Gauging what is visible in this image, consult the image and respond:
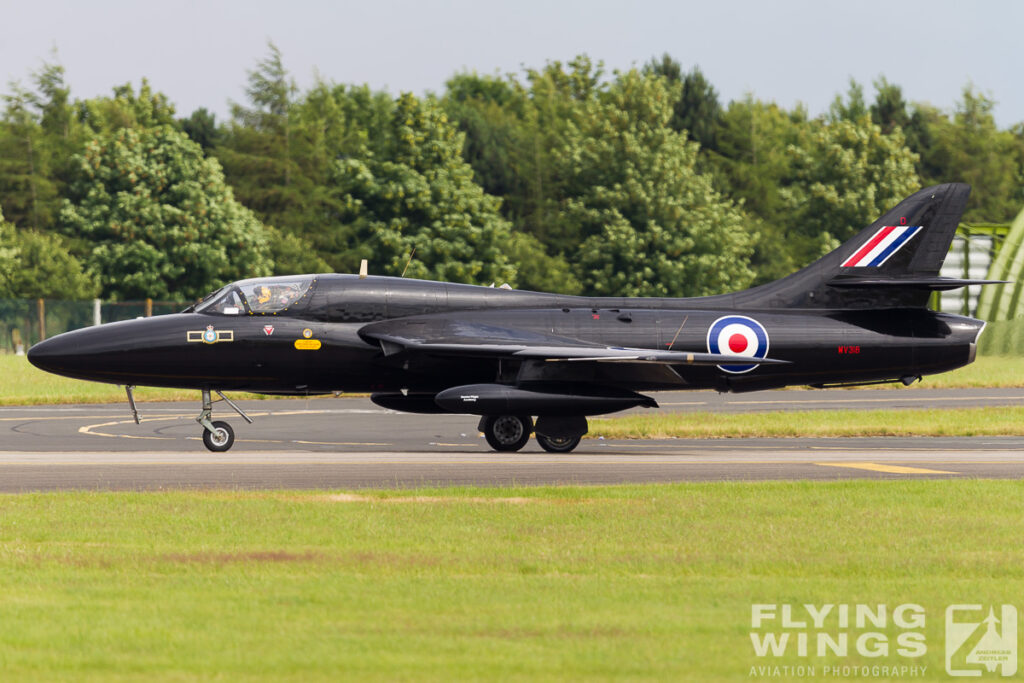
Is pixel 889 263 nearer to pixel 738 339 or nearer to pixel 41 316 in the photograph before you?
pixel 738 339

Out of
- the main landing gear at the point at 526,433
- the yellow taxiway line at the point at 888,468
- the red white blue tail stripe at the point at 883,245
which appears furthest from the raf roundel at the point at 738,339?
the yellow taxiway line at the point at 888,468

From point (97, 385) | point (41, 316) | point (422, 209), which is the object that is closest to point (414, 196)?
point (422, 209)

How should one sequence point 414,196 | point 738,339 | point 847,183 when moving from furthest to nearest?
point 847,183, point 414,196, point 738,339

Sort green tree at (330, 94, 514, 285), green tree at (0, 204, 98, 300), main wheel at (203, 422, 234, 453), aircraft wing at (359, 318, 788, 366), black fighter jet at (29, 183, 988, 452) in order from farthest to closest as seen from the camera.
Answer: green tree at (0, 204, 98, 300) → green tree at (330, 94, 514, 285) → main wheel at (203, 422, 234, 453) → black fighter jet at (29, 183, 988, 452) → aircraft wing at (359, 318, 788, 366)

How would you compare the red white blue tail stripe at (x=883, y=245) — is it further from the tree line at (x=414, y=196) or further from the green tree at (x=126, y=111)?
the green tree at (x=126, y=111)

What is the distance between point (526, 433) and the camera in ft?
77.1

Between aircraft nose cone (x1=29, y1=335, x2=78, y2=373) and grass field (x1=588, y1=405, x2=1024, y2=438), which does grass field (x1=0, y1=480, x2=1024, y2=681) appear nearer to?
aircraft nose cone (x1=29, y1=335, x2=78, y2=373)

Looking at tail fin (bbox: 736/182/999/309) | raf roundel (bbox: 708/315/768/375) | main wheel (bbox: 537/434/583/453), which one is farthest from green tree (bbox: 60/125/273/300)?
raf roundel (bbox: 708/315/768/375)

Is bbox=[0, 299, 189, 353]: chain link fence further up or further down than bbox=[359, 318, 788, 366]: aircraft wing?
further up

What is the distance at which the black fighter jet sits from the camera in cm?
2253

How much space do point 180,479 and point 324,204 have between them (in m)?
71.7

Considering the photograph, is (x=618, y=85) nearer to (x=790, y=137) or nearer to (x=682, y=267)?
(x=682, y=267)

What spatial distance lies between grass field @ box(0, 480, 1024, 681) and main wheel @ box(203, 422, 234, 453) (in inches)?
266

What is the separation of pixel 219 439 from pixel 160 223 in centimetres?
5078
